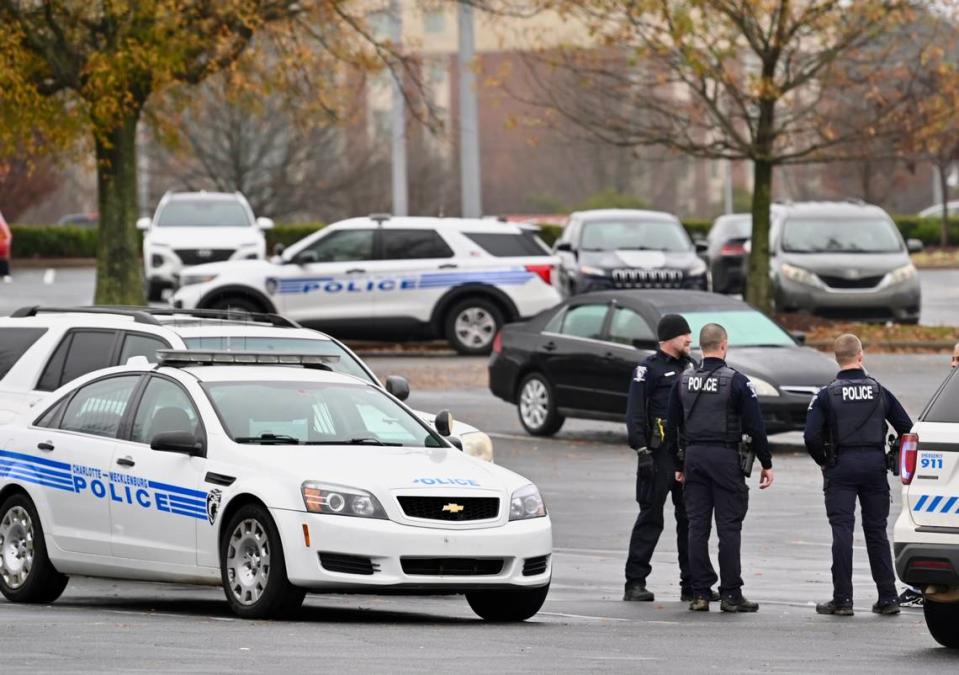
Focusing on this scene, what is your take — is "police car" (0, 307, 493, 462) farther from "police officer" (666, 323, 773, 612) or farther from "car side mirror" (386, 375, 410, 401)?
"police officer" (666, 323, 773, 612)

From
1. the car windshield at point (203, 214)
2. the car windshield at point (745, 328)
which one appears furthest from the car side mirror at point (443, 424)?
the car windshield at point (203, 214)

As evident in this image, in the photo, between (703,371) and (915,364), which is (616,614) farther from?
(915,364)

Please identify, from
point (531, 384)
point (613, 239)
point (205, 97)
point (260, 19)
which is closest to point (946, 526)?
point (531, 384)

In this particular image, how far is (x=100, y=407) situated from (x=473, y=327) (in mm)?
16511

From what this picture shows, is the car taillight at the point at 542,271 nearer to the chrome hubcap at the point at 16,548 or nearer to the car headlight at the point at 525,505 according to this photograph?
the chrome hubcap at the point at 16,548

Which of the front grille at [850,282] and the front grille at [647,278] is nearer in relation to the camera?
the front grille at [647,278]

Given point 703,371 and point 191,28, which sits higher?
point 191,28

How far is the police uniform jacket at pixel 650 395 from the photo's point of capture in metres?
12.5

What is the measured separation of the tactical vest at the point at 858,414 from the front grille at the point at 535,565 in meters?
1.83

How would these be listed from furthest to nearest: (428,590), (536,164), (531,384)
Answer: (536,164), (531,384), (428,590)

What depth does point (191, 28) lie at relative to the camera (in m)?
26.2

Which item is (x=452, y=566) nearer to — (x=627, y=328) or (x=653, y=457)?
(x=653, y=457)

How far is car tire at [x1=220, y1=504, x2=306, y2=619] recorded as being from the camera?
1056 cm

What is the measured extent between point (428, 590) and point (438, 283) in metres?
17.7
